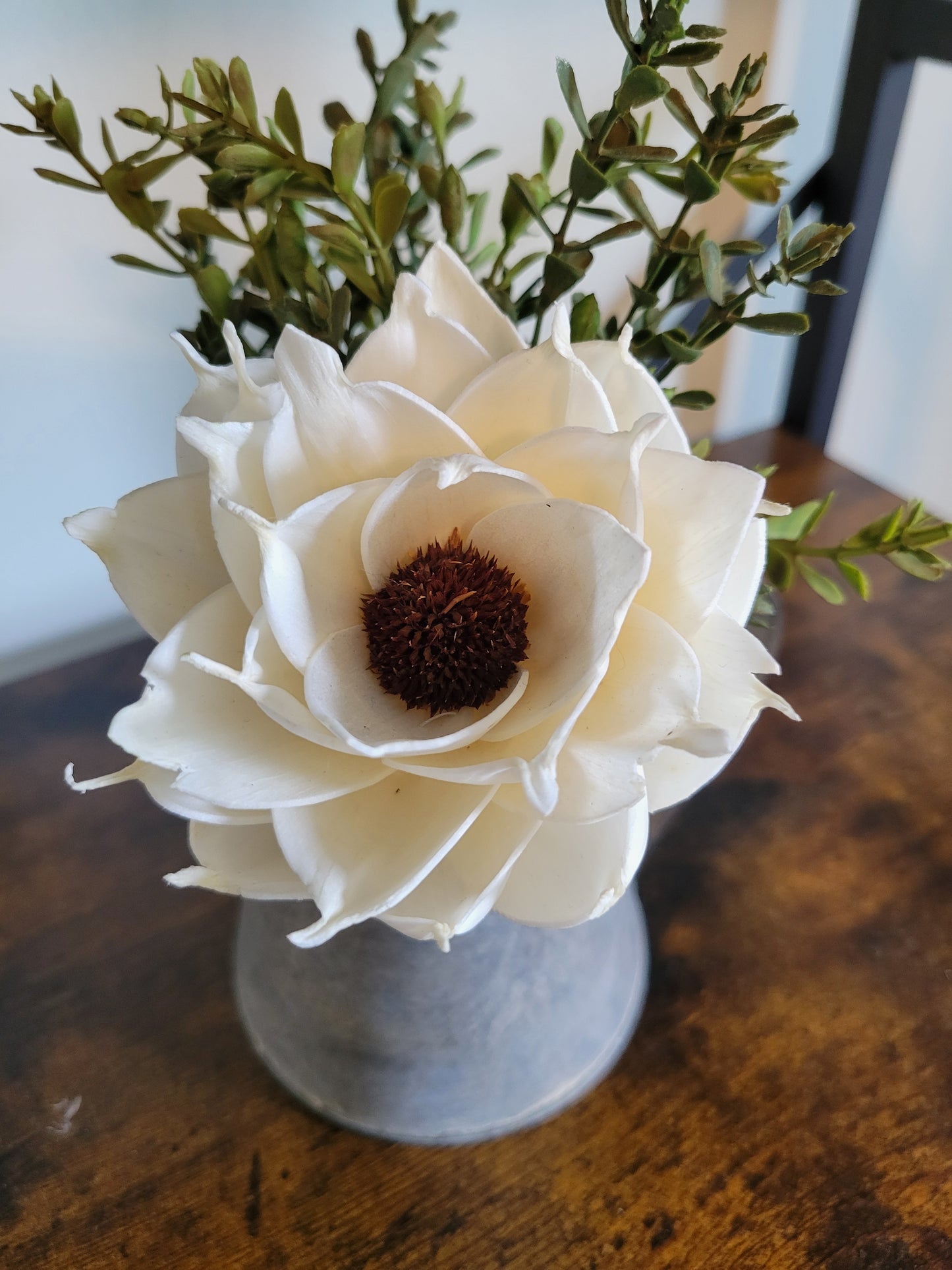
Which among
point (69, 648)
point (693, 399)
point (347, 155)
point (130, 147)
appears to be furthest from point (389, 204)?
point (69, 648)

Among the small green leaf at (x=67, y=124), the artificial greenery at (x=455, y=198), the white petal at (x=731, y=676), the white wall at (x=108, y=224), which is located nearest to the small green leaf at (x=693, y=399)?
the artificial greenery at (x=455, y=198)

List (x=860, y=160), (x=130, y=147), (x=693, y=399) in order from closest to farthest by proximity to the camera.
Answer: (x=693, y=399)
(x=130, y=147)
(x=860, y=160)

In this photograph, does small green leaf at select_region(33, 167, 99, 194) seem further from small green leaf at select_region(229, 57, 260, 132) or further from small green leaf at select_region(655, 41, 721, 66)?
small green leaf at select_region(655, 41, 721, 66)

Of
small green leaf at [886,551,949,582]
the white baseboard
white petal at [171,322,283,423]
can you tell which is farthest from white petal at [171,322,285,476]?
the white baseboard

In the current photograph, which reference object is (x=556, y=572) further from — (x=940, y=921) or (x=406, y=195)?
(x=940, y=921)

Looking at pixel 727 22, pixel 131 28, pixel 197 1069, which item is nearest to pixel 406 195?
pixel 131 28

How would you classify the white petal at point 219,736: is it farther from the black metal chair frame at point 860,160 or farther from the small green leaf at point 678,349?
the black metal chair frame at point 860,160

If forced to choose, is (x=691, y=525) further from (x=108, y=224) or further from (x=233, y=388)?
(x=108, y=224)
